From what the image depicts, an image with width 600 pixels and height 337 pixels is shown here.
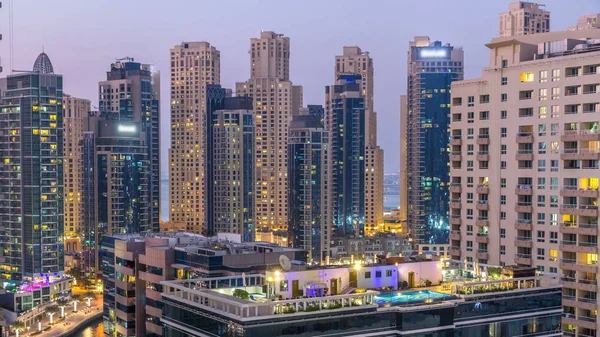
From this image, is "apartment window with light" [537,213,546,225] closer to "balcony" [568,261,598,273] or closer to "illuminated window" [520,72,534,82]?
"balcony" [568,261,598,273]

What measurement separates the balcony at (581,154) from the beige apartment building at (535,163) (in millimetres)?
51

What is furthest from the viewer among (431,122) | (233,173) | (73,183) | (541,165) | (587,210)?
(73,183)

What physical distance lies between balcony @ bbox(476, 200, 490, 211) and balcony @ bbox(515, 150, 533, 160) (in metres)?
3.54

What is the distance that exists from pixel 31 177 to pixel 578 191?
308ft

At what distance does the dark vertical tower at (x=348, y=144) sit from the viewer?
175875 millimetres

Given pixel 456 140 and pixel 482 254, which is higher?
pixel 456 140

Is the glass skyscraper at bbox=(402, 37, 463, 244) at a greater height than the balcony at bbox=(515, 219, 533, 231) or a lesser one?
greater

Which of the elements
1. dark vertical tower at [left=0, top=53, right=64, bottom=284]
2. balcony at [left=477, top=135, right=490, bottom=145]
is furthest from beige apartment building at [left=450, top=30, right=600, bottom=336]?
dark vertical tower at [left=0, top=53, right=64, bottom=284]

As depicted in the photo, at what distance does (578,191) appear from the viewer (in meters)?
43.6

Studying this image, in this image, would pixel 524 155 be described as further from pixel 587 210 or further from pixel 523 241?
pixel 587 210

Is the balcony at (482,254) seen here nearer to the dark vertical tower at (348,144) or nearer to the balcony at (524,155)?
the balcony at (524,155)

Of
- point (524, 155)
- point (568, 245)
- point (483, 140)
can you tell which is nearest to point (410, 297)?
point (568, 245)

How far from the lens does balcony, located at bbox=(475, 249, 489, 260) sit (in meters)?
49.1

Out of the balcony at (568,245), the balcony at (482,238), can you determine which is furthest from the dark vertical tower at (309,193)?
the balcony at (568,245)
